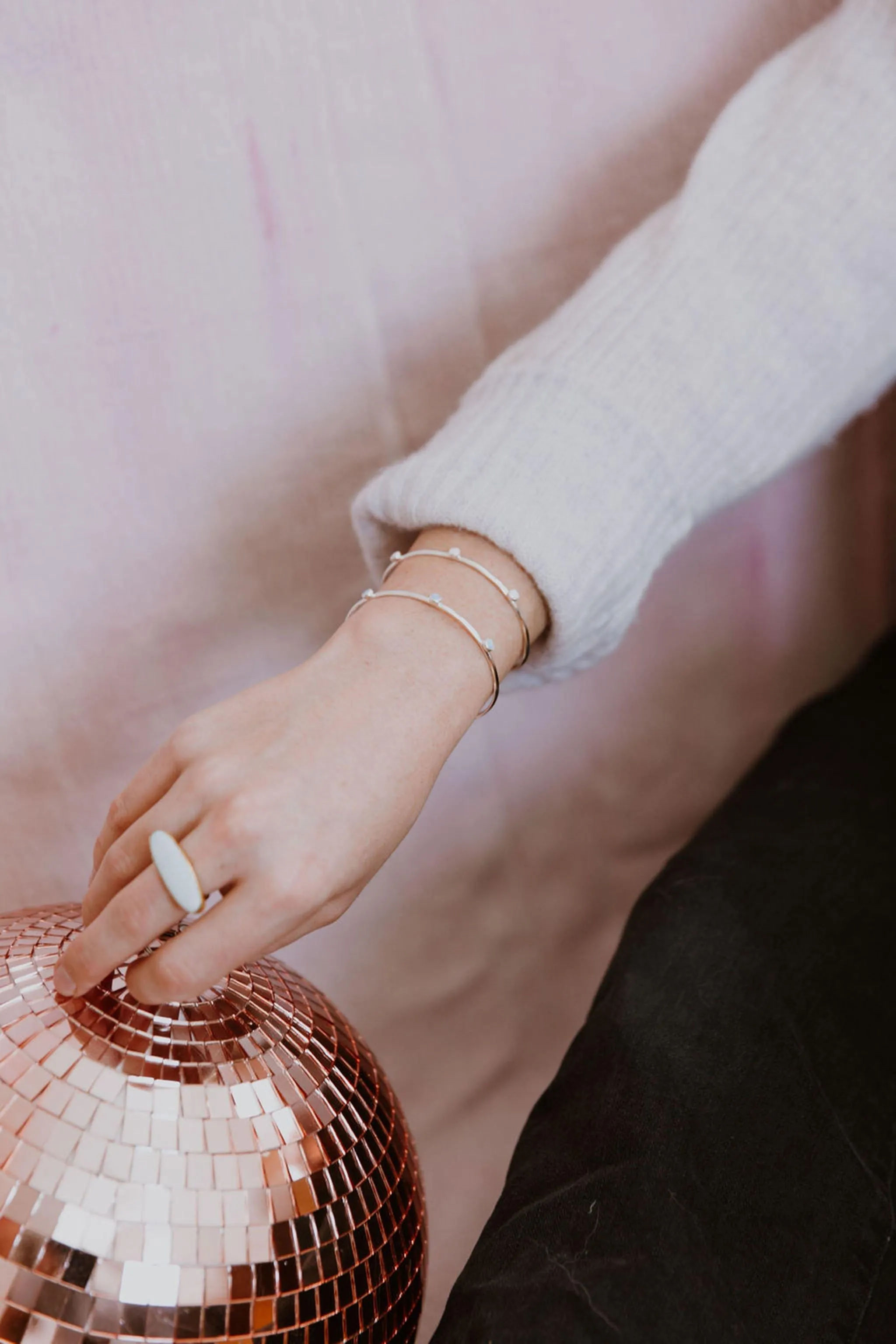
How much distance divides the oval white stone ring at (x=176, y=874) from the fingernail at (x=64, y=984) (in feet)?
0.15

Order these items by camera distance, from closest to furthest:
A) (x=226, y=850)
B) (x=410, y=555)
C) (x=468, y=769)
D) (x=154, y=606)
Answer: (x=226, y=850) < (x=410, y=555) < (x=154, y=606) < (x=468, y=769)

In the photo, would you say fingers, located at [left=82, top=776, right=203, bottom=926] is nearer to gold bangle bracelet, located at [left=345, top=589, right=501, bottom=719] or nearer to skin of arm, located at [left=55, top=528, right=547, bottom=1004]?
skin of arm, located at [left=55, top=528, right=547, bottom=1004]

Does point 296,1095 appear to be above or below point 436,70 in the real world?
below

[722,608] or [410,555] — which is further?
[722,608]

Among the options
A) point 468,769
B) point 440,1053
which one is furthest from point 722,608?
point 440,1053

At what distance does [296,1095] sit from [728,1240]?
17 cm

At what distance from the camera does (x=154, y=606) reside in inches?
22.5

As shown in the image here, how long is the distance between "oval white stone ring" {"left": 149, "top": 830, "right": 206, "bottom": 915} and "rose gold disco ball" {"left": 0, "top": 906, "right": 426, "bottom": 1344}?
0.04 meters

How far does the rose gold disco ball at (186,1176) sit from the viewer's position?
0.31m

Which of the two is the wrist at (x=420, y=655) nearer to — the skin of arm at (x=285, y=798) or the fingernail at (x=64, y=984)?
the skin of arm at (x=285, y=798)

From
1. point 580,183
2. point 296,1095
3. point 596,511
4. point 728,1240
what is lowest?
point 728,1240

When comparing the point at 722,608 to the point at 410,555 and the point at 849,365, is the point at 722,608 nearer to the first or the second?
the point at 849,365

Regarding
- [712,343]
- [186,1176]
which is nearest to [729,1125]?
[186,1176]

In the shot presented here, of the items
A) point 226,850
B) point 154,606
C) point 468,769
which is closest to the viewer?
point 226,850
